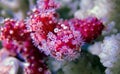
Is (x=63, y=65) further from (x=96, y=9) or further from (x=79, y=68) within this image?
(x=96, y=9)

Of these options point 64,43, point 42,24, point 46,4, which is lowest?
point 64,43

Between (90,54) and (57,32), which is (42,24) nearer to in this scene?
(57,32)

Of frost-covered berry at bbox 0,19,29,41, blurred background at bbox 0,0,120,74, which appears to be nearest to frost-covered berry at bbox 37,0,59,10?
frost-covered berry at bbox 0,19,29,41

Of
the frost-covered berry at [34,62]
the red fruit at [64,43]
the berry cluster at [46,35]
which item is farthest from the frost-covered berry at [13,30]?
the red fruit at [64,43]

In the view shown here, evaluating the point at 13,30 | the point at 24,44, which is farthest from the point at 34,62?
the point at 13,30

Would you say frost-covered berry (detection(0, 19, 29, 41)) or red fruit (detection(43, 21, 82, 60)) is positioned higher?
frost-covered berry (detection(0, 19, 29, 41))

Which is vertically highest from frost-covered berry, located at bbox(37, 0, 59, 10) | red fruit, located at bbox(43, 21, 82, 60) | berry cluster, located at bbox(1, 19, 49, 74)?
frost-covered berry, located at bbox(37, 0, 59, 10)

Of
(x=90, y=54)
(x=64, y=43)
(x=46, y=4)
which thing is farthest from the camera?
(x=90, y=54)

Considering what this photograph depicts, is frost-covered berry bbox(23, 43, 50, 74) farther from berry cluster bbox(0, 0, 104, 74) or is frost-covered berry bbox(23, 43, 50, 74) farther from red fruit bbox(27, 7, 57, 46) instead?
red fruit bbox(27, 7, 57, 46)

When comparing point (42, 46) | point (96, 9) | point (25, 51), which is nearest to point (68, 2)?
point (96, 9)
